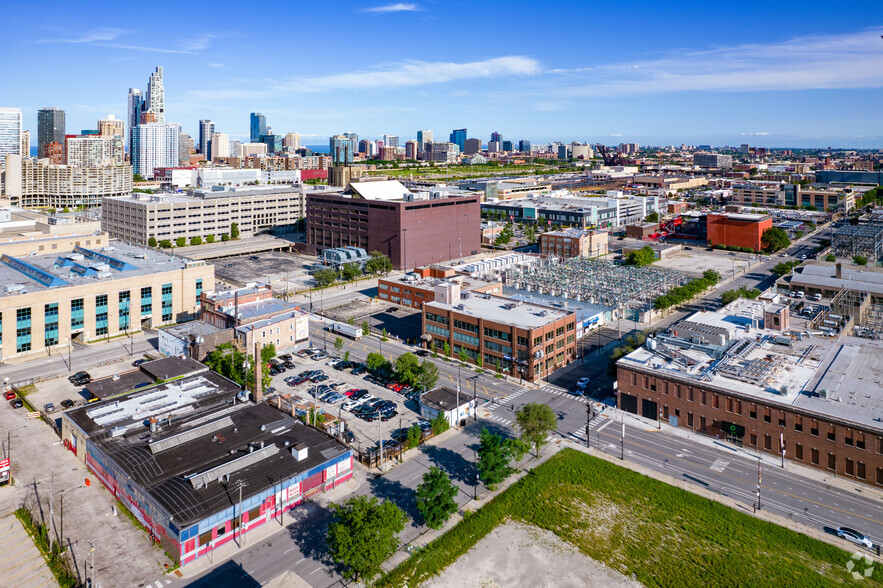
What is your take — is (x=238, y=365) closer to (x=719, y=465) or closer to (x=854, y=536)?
(x=719, y=465)

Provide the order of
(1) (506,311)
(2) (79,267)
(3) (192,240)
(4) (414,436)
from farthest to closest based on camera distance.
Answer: (3) (192,240)
(2) (79,267)
(1) (506,311)
(4) (414,436)

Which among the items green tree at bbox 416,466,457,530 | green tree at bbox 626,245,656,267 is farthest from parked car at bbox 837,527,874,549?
green tree at bbox 626,245,656,267

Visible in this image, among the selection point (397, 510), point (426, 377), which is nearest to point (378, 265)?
Result: point (426, 377)

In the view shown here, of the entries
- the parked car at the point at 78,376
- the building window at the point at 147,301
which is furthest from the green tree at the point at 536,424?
the building window at the point at 147,301

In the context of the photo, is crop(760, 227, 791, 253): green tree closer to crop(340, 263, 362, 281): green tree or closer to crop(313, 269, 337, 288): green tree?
crop(340, 263, 362, 281): green tree

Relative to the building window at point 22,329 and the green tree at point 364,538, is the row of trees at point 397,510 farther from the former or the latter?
the building window at point 22,329
